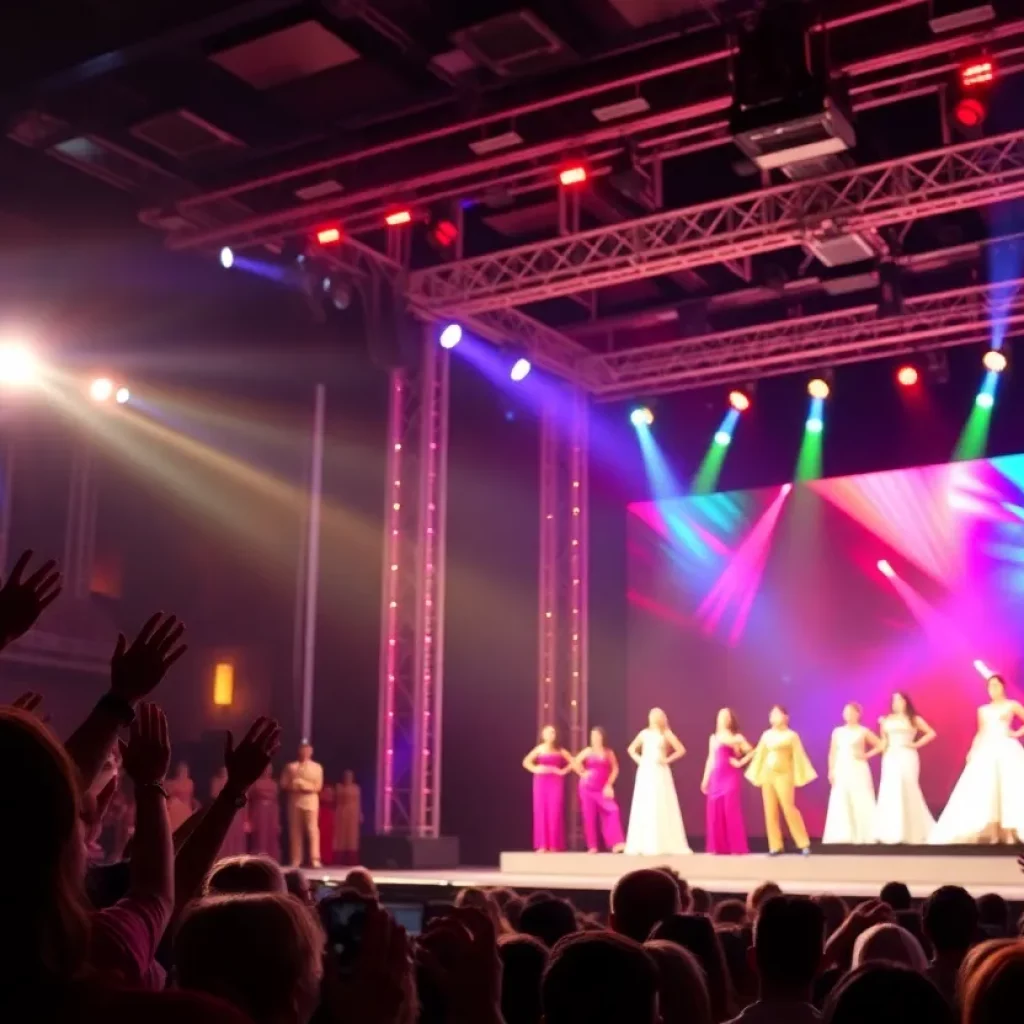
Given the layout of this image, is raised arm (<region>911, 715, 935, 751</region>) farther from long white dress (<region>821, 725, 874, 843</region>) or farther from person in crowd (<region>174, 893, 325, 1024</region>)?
person in crowd (<region>174, 893, 325, 1024</region>)

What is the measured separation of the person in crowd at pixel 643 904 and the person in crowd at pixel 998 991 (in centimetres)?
157

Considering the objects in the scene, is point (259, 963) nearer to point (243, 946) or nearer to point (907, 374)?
point (243, 946)

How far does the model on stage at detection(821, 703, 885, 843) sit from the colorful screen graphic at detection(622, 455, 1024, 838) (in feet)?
4.45

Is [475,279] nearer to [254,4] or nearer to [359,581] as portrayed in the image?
[359,581]

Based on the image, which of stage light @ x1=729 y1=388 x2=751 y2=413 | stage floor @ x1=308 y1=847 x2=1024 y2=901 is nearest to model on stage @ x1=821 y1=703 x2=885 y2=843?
stage floor @ x1=308 y1=847 x2=1024 y2=901

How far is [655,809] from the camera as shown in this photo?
1254 cm

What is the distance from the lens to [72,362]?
1157 cm

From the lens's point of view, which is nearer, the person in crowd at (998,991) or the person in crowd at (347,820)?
the person in crowd at (998,991)

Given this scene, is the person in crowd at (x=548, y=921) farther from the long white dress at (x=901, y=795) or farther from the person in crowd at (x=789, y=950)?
the long white dress at (x=901, y=795)

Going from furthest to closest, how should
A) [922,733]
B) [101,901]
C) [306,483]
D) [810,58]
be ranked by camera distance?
[306,483]
[922,733]
[810,58]
[101,901]

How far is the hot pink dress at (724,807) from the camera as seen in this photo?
1223cm

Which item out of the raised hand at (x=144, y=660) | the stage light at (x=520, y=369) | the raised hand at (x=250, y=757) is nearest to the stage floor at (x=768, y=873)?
the stage light at (x=520, y=369)

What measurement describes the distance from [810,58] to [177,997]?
308 inches

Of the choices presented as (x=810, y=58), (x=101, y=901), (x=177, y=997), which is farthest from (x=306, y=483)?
(x=177, y=997)
